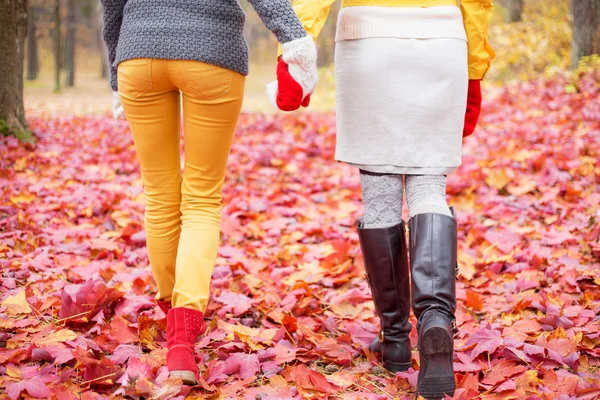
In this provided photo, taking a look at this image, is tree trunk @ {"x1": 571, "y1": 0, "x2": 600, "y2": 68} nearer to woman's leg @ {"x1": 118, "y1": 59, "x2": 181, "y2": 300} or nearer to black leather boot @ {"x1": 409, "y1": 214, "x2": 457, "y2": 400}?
black leather boot @ {"x1": 409, "y1": 214, "x2": 457, "y2": 400}

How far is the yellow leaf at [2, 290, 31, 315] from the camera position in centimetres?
228

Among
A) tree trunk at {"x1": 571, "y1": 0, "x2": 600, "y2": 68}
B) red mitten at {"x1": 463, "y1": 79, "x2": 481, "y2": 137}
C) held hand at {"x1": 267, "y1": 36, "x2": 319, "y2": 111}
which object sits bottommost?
red mitten at {"x1": 463, "y1": 79, "x2": 481, "y2": 137}

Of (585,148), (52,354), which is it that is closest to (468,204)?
(585,148)

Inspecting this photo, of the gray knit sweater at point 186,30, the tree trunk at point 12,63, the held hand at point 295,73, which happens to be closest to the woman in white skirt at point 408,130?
the held hand at point 295,73

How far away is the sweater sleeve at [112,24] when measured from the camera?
2068 mm

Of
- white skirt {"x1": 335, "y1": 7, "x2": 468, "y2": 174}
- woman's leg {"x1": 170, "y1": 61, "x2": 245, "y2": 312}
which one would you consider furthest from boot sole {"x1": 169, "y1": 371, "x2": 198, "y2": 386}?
white skirt {"x1": 335, "y1": 7, "x2": 468, "y2": 174}

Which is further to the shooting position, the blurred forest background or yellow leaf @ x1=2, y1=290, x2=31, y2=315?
the blurred forest background

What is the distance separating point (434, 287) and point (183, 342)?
86 centimetres

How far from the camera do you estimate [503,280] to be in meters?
2.93

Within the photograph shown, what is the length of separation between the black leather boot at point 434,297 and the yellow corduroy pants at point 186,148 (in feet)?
2.41

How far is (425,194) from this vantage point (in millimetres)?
1986

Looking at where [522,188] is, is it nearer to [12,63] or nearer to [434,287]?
[434,287]

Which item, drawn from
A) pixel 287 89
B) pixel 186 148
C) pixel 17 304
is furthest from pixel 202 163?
pixel 17 304

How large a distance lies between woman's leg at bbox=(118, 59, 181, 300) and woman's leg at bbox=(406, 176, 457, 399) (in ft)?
2.97
